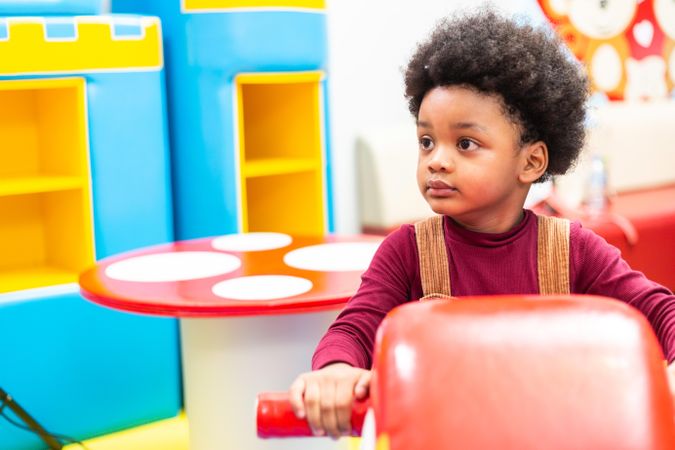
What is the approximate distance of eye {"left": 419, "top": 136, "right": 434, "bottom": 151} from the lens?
3.96 ft

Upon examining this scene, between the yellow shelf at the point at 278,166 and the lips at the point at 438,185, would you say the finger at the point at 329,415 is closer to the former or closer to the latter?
the lips at the point at 438,185

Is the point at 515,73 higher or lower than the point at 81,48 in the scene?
lower

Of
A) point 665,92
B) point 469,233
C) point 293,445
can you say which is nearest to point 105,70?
point 293,445

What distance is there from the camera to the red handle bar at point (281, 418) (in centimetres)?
91

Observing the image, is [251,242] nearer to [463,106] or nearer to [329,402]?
[463,106]

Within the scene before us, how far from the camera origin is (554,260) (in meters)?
1.22

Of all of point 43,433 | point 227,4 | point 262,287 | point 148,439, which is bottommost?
point 148,439

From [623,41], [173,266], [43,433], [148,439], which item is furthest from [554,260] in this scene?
[623,41]

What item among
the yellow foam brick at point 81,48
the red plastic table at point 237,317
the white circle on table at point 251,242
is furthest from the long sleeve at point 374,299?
the yellow foam brick at point 81,48

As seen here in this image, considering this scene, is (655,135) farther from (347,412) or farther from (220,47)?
(347,412)

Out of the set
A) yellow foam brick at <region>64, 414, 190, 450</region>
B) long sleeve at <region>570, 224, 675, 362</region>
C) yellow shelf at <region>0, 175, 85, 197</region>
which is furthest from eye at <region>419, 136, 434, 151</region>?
yellow foam brick at <region>64, 414, 190, 450</region>

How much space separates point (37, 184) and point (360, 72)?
1439 millimetres

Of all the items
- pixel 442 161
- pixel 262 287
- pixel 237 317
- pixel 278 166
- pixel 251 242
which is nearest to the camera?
pixel 442 161

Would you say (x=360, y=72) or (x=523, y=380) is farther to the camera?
(x=360, y=72)
